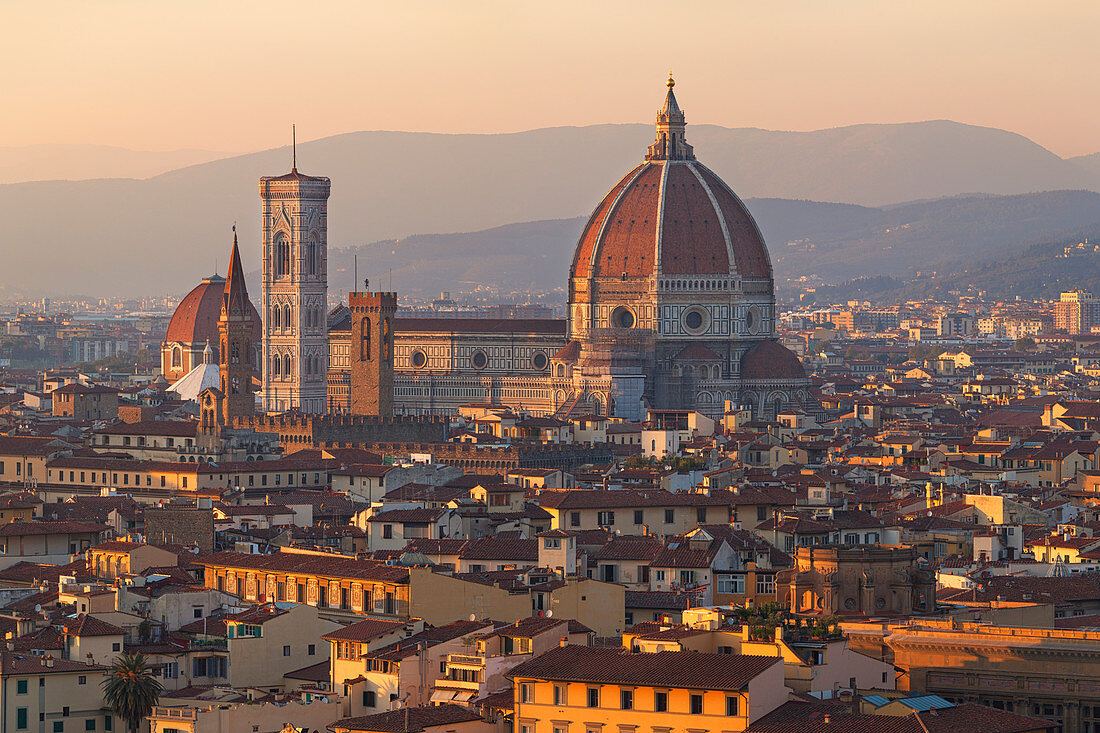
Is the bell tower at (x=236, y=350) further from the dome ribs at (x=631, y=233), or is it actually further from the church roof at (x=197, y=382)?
the dome ribs at (x=631, y=233)

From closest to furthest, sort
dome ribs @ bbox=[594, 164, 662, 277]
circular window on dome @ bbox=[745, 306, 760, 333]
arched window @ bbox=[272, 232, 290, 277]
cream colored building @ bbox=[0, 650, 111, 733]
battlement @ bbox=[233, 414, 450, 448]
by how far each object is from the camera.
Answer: cream colored building @ bbox=[0, 650, 111, 733], battlement @ bbox=[233, 414, 450, 448], dome ribs @ bbox=[594, 164, 662, 277], circular window on dome @ bbox=[745, 306, 760, 333], arched window @ bbox=[272, 232, 290, 277]

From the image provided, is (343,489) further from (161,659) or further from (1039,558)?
(161,659)

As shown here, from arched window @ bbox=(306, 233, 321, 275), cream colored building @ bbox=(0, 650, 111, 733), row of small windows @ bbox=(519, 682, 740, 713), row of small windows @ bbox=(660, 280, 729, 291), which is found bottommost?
cream colored building @ bbox=(0, 650, 111, 733)

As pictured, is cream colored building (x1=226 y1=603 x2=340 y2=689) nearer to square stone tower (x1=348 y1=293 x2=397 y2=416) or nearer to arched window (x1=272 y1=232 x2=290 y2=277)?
square stone tower (x1=348 y1=293 x2=397 y2=416)

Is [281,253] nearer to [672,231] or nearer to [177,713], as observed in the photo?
[672,231]

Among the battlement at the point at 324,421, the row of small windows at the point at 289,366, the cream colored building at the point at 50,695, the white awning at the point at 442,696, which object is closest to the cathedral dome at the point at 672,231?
the row of small windows at the point at 289,366

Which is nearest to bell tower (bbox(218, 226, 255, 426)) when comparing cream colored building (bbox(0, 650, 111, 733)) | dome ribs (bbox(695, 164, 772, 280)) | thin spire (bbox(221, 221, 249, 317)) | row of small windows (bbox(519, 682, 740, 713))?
thin spire (bbox(221, 221, 249, 317))
